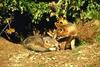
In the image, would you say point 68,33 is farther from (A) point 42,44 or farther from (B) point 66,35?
(A) point 42,44

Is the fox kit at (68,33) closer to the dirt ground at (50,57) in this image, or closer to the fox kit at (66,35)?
the fox kit at (66,35)

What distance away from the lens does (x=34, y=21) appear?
34.0 ft

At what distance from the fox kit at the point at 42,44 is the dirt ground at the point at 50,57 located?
181 millimetres

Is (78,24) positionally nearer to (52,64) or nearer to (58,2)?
(58,2)

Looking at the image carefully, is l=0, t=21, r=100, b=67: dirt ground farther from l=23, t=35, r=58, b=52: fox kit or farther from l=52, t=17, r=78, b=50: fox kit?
l=52, t=17, r=78, b=50: fox kit

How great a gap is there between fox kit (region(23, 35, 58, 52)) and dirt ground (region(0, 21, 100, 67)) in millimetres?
181

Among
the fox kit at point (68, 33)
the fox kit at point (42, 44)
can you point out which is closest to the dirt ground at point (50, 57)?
the fox kit at point (42, 44)

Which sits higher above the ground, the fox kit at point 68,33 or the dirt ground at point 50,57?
the fox kit at point 68,33

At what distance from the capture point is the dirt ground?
8219 millimetres

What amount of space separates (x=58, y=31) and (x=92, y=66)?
6.76 feet

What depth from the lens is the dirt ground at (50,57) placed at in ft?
27.0

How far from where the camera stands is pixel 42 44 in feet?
30.3

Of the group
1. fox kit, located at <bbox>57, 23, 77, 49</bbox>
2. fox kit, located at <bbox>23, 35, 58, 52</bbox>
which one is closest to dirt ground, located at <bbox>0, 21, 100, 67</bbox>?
fox kit, located at <bbox>23, 35, 58, 52</bbox>

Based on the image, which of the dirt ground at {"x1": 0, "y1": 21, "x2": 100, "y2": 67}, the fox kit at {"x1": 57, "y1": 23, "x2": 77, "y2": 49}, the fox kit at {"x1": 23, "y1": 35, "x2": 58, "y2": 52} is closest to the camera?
the dirt ground at {"x1": 0, "y1": 21, "x2": 100, "y2": 67}
